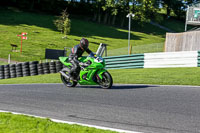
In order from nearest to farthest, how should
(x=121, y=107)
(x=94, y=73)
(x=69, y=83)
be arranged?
(x=121, y=107) → (x=94, y=73) → (x=69, y=83)

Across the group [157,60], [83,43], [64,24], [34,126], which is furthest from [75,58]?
[64,24]

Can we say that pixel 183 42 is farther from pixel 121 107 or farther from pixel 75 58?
pixel 121 107

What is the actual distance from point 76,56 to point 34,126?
5.05m

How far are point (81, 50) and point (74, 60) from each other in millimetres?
429

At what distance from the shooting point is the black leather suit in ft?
34.2

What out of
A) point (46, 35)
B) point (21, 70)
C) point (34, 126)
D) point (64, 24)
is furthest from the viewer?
point (64, 24)

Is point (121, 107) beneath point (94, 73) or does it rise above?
beneath

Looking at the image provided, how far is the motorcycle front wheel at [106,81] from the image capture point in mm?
9987

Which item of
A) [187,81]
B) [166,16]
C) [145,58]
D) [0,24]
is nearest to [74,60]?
[187,81]

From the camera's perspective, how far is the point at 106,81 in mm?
10242

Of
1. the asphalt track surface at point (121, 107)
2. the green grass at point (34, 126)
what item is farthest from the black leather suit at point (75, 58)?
the green grass at point (34, 126)

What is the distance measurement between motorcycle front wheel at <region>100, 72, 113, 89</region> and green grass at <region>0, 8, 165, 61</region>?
2546 centimetres

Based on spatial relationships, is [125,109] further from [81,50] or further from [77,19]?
[77,19]

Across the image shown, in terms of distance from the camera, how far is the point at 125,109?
7.07 meters
